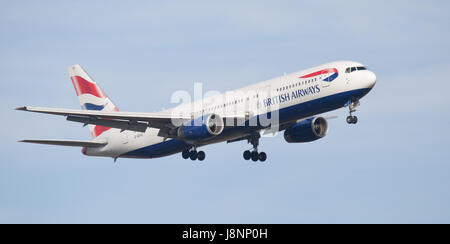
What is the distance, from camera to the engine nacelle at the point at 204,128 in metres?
56.3

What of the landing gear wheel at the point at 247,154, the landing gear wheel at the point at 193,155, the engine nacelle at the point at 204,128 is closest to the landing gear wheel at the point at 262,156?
the landing gear wheel at the point at 247,154

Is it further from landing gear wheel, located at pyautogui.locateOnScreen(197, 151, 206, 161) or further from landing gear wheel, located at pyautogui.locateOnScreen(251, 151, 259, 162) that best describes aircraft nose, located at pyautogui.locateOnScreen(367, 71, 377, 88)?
landing gear wheel, located at pyautogui.locateOnScreen(197, 151, 206, 161)

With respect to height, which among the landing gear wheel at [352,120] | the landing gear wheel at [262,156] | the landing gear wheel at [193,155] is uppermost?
the landing gear wheel at [262,156]

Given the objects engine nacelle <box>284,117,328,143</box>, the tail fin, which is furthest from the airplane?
the tail fin

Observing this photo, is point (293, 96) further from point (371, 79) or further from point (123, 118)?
point (123, 118)

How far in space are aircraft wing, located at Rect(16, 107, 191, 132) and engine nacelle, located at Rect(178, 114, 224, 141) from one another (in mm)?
1858

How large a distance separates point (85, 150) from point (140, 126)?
29.0ft

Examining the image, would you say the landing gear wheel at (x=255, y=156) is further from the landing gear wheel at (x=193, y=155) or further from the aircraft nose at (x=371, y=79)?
the aircraft nose at (x=371, y=79)

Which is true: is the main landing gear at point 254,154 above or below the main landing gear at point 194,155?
above

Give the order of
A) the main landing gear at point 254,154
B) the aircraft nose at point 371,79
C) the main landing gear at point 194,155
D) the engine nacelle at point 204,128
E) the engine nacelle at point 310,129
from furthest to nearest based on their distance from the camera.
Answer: the main landing gear at point 254,154
the engine nacelle at point 310,129
the main landing gear at point 194,155
the engine nacelle at point 204,128
the aircraft nose at point 371,79

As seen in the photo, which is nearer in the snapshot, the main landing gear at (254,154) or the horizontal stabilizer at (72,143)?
→ the horizontal stabilizer at (72,143)

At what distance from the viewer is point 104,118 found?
57906 millimetres

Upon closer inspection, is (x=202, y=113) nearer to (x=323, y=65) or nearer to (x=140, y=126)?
(x=140, y=126)

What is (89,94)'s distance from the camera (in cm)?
6956
